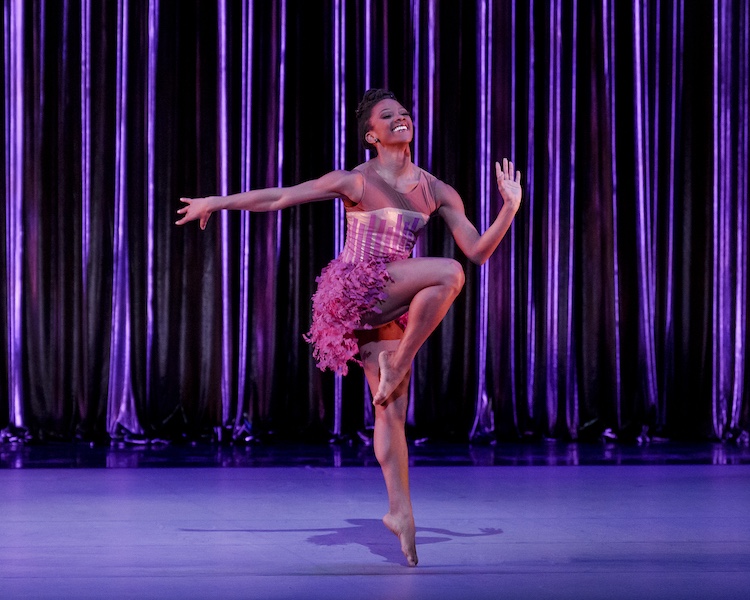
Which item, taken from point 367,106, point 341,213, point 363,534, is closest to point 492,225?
point 367,106

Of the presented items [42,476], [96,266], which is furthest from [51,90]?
[42,476]

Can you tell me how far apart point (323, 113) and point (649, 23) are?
1.80m

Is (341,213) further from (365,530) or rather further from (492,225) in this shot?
(492,225)

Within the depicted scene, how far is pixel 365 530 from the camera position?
2969 mm

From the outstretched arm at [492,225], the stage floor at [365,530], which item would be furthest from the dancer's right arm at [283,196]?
the stage floor at [365,530]

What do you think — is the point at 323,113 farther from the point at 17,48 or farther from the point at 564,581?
the point at 564,581

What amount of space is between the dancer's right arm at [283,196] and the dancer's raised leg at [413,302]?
0.73ft

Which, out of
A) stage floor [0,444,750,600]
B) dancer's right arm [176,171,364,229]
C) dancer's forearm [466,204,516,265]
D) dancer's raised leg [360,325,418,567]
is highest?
dancer's right arm [176,171,364,229]

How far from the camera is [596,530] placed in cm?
295

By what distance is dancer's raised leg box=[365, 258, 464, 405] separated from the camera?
2.54 metres

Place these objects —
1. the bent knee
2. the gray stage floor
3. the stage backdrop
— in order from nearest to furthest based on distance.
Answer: the gray stage floor → the bent knee → the stage backdrop

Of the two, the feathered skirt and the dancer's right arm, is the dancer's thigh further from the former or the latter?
the dancer's right arm

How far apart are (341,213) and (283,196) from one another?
293cm

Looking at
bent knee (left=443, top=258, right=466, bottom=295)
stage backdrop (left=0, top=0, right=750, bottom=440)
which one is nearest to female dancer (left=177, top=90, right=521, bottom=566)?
bent knee (left=443, top=258, right=466, bottom=295)
